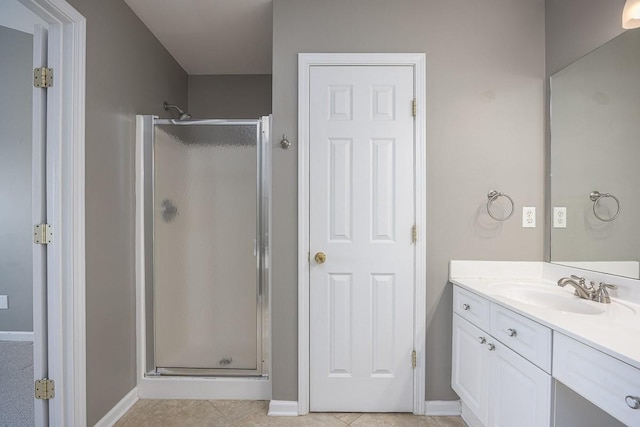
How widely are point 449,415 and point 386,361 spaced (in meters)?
0.50

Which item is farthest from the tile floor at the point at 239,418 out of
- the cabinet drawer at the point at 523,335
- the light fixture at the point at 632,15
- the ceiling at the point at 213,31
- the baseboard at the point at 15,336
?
the ceiling at the point at 213,31

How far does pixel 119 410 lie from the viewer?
6.11 ft

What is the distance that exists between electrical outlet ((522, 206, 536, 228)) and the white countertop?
0.24 metres

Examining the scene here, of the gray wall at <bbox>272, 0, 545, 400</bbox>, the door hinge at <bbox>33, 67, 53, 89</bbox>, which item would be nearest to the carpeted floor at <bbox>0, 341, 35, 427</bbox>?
the gray wall at <bbox>272, 0, 545, 400</bbox>

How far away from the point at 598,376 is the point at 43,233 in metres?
2.30

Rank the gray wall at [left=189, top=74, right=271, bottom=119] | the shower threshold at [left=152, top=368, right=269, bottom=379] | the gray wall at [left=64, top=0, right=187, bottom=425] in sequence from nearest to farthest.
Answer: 1. the gray wall at [left=64, top=0, right=187, bottom=425]
2. the shower threshold at [left=152, top=368, right=269, bottom=379]
3. the gray wall at [left=189, top=74, right=271, bottom=119]

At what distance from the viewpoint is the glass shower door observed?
212 centimetres

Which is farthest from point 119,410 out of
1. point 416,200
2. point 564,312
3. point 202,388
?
point 564,312

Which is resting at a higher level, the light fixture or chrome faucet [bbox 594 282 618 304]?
the light fixture

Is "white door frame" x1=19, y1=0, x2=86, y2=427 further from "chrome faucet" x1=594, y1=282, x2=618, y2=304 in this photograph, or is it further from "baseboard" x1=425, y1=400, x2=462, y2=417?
"chrome faucet" x1=594, y1=282, x2=618, y2=304

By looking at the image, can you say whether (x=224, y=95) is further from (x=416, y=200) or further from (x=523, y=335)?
(x=523, y=335)

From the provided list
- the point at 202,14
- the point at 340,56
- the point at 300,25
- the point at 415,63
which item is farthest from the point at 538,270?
the point at 202,14

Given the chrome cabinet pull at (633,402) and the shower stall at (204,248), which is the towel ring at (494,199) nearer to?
the chrome cabinet pull at (633,402)

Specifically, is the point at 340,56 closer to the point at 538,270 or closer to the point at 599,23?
the point at 599,23
